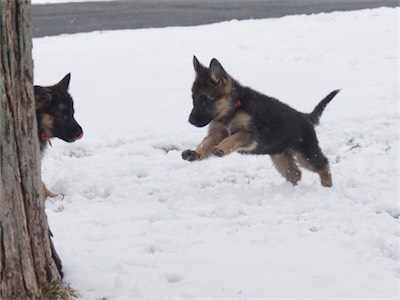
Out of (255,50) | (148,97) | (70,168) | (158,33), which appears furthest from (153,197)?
(158,33)

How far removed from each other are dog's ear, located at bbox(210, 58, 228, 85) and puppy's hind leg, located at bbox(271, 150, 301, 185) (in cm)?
105

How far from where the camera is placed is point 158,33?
703 inches

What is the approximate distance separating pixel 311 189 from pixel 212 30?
1178 cm

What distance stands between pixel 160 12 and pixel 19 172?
62.7 feet

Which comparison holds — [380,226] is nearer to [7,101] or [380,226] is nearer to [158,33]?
[7,101]

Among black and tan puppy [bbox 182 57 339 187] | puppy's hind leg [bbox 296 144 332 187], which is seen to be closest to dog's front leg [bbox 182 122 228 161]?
black and tan puppy [bbox 182 57 339 187]

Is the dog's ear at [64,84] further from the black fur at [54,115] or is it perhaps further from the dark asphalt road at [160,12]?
the dark asphalt road at [160,12]

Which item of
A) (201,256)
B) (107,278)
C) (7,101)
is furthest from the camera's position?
(201,256)

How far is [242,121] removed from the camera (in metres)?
7.04

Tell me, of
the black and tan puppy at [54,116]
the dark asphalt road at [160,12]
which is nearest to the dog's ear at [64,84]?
the black and tan puppy at [54,116]

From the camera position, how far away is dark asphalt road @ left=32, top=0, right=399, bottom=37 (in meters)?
20.0

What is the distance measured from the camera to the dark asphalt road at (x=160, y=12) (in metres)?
20.0

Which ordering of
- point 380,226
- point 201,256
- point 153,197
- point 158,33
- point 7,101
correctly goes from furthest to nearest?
point 158,33 → point 153,197 → point 380,226 → point 201,256 → point 7,101

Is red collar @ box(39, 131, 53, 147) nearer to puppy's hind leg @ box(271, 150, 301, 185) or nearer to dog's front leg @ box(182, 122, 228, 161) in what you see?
dog's front leg @ box(182, 122, 228, 161)
